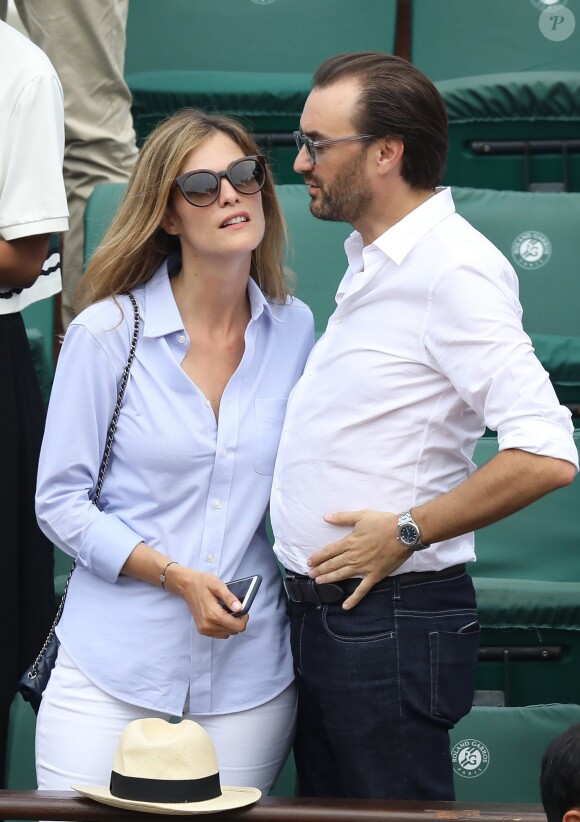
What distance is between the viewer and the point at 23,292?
2.35m

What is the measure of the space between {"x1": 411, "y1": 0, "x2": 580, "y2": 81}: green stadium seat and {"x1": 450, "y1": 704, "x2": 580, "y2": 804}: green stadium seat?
2.31 metres

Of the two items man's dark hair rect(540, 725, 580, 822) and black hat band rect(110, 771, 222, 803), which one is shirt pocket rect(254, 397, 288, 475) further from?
man's dark hair rect(540, 725, 580, 822)

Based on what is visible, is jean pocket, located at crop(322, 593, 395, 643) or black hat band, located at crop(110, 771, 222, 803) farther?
jean pocket, located at crop(322, 593, 395, 643)

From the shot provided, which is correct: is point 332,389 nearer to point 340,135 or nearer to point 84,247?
point 340,135

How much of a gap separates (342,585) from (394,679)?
5.4 inches

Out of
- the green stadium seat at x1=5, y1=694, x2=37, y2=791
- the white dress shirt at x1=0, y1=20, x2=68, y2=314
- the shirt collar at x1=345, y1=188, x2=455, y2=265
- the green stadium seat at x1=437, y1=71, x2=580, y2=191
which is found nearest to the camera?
the shirt collar at x1=345, y1=188, x2=455, y2=265

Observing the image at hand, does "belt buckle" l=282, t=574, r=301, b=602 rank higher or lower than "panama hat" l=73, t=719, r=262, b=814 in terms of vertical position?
higher

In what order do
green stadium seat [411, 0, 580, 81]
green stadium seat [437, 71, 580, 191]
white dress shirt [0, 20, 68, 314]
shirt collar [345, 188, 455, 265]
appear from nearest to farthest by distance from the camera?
shirt collar [345, 188, 455, 265], white dress shirt [0, 20, 68, 314], green stadium seat [437, 71, 580, 191], green stadium seat [411, 0, 580, 81]

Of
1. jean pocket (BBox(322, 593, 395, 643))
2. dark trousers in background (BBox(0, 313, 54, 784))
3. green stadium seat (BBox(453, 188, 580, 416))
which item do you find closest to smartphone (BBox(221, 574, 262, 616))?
jean pocket (BBox(322, 593, 395, 643))

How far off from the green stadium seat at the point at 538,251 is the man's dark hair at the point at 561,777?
176 centimetres

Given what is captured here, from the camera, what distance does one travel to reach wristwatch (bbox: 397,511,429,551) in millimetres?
1667

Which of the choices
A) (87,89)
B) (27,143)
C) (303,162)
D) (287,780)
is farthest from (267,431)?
(87,89)

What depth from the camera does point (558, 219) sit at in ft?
10.7

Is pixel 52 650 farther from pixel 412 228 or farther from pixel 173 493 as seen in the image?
pixel 412 228
